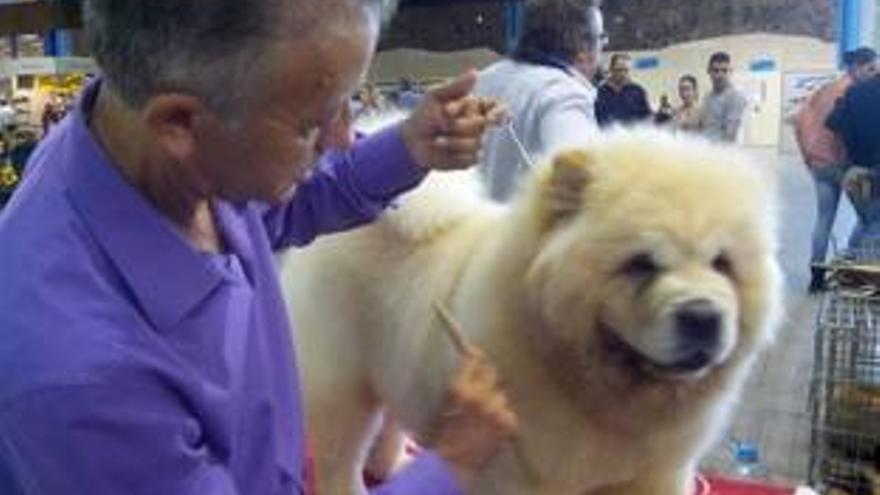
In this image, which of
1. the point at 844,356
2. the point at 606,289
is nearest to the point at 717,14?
the point at 844,356

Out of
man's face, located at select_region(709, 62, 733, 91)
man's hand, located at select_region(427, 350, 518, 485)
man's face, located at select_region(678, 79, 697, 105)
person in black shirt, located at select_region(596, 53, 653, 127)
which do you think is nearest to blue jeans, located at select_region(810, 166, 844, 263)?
man's face, located at select_region(709, 62, 733, 91)

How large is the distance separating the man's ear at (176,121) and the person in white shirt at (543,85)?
5.89 ft

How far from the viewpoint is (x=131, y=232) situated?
3.06 feet

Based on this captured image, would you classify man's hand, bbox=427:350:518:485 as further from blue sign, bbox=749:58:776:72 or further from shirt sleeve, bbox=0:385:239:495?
blue sign, bbox=749:58:776:72

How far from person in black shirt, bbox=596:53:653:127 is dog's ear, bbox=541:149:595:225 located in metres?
4.67

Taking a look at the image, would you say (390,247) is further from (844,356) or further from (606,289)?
(844,356)

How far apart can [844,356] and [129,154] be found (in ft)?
6.59

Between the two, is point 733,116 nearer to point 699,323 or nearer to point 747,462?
point 747,462

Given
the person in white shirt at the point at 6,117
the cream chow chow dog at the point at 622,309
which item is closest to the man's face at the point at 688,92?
the person in white shirt at the point at 6,117

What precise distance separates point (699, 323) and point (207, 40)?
0.97m

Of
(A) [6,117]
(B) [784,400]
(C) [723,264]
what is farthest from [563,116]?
(A) [6,117]

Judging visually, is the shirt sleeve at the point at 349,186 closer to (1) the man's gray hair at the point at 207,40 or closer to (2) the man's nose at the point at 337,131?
(2) the man's nose at the point at 337,131

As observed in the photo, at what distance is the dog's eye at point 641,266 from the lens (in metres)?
1.67

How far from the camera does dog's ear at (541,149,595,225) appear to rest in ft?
5.69
